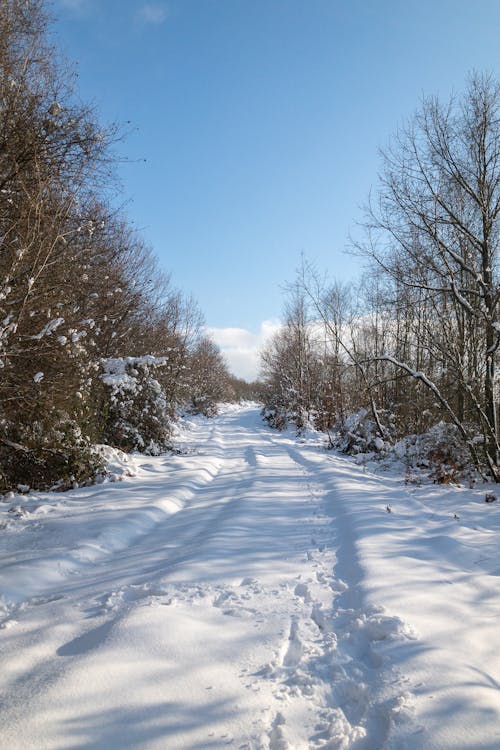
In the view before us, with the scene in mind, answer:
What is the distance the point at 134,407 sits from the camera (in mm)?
11875

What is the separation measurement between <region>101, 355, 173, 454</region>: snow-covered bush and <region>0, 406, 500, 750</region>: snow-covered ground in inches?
189

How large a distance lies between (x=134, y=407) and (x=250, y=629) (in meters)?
9.65

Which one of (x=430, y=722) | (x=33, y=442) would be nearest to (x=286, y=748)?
(x=430, y=722)

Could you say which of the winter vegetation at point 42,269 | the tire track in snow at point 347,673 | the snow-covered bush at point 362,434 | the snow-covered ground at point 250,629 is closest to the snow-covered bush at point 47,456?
the winter vegetation at point 42,269

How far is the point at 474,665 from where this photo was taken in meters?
2.38

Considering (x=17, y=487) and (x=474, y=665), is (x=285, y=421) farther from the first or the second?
(x=474, y=665)

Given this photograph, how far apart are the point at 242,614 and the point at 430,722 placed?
140 cm

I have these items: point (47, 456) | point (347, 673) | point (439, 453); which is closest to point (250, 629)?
point (347, 673)

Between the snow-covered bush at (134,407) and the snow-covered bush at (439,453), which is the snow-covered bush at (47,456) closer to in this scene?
the snow-covered bush at (134,407)

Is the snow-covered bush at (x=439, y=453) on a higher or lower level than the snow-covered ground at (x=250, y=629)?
higher

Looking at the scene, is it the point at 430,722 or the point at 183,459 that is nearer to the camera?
the point at 430,722

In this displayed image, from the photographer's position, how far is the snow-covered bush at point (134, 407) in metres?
10.3

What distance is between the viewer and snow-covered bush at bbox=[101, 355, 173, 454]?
1030 cm

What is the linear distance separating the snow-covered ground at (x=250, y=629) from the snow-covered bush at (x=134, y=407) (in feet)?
15.7
